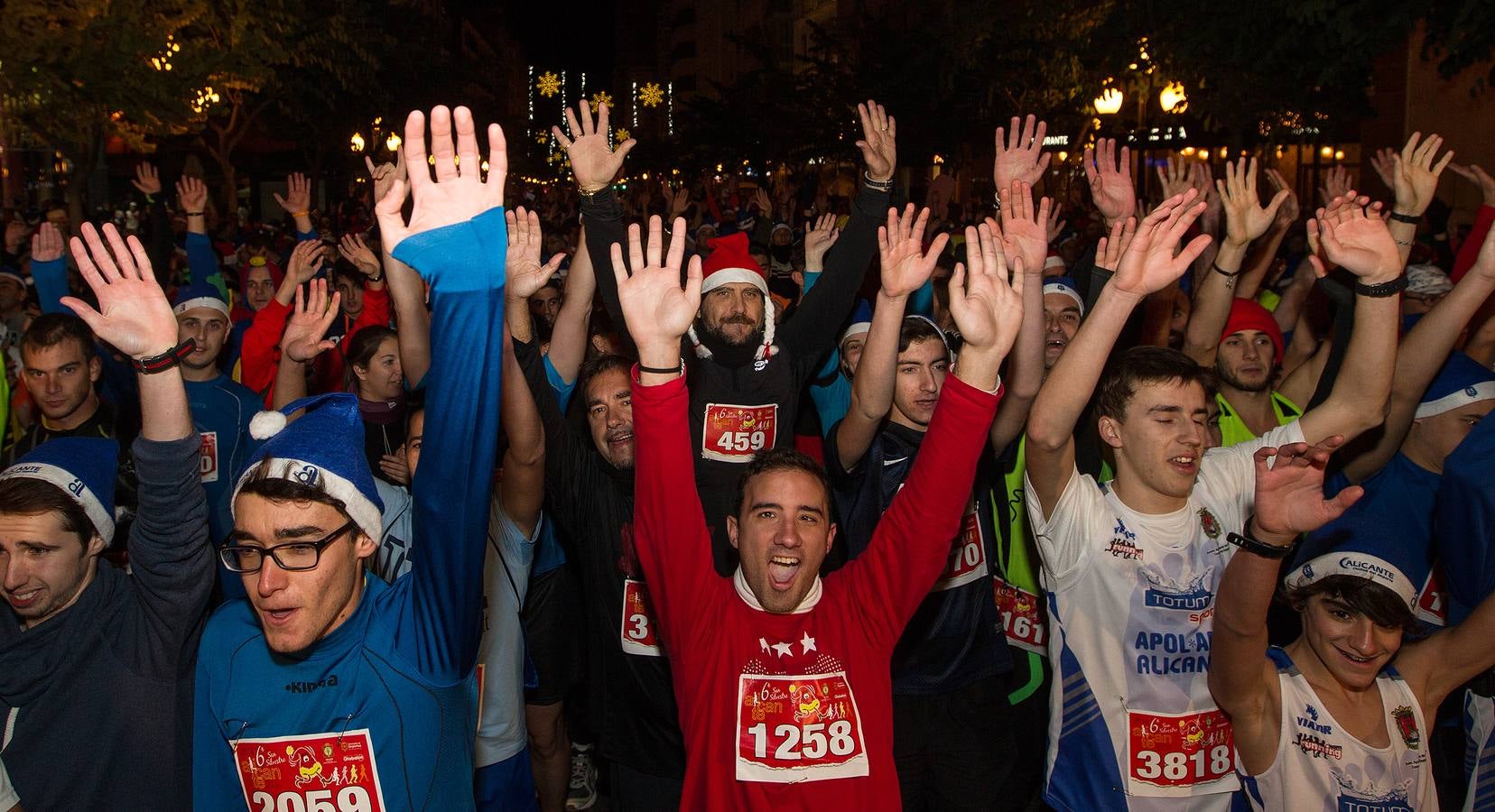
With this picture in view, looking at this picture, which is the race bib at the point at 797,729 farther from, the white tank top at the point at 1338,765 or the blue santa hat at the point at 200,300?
the blue santa hat at the point at 200,300

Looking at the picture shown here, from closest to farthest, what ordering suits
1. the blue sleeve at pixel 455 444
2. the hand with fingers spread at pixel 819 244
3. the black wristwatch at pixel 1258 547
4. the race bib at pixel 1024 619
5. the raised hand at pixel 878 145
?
the blue sleeve at pixel 455 444 → the black wristwatch at pixel 1258 547 → the race bib at pixel 1024 619 → the raised hand at pixel 878 145 → the hand with fingers spread at pixel 819 244

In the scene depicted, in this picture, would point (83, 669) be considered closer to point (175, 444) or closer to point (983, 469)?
point (175, 444)

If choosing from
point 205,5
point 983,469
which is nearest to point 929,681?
point 983,469

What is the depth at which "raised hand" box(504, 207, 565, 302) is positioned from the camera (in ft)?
14.5

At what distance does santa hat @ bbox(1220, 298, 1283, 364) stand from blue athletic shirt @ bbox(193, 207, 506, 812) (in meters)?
3.95

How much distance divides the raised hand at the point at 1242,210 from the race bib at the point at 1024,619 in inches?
75.7

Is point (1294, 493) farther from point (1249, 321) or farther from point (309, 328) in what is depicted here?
point (309, 328)

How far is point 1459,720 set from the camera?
432cm

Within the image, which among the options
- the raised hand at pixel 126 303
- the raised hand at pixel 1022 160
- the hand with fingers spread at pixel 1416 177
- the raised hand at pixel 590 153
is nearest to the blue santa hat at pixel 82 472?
the raised hand at pixel 126 303

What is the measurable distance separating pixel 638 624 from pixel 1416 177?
3824 mm

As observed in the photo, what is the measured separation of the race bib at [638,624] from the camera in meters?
4.27

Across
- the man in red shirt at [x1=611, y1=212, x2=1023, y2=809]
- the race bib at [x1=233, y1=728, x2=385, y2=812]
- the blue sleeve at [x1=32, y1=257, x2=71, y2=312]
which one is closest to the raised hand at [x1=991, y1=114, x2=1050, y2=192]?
the man in red shirt at [x1=611, y1=212, x2=1023, y2=809]

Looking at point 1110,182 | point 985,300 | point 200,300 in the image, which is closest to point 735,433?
point 985,300

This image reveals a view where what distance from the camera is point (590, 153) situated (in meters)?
5.65
